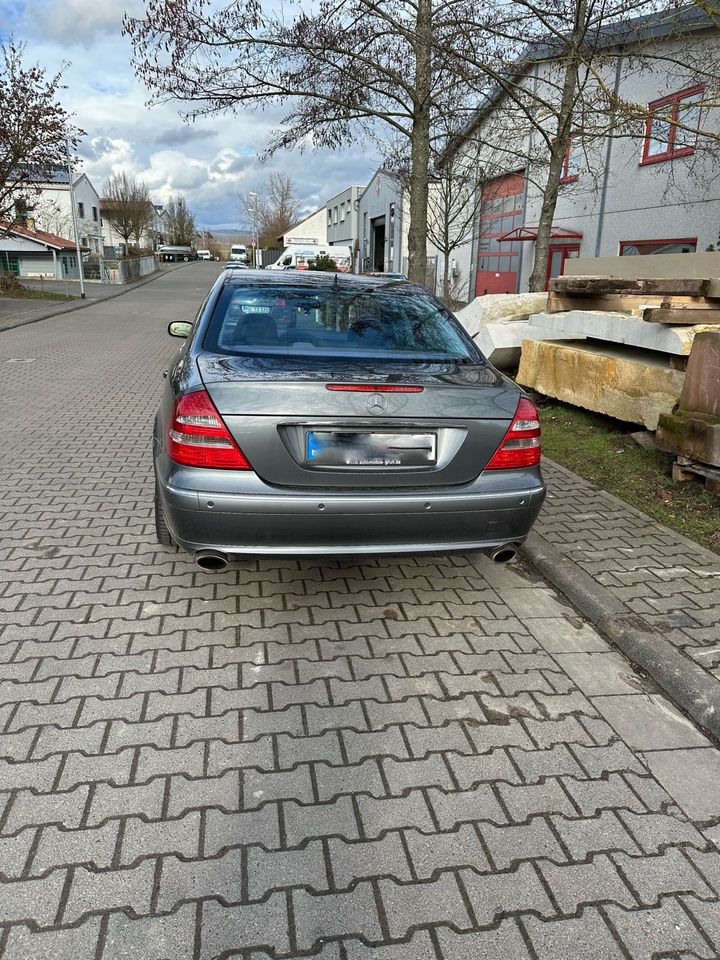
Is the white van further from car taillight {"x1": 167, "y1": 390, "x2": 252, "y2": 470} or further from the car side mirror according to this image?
car taillight {"x1": 167, "y1": 390, "x2": 252, "y2": 470}

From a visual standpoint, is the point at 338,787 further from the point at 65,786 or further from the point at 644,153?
the point at 644,153

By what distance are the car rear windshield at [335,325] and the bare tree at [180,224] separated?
4452 inches

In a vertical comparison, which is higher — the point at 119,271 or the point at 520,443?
the point at 520,443

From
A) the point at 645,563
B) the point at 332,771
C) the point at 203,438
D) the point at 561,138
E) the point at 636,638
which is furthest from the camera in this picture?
the point at 561,138

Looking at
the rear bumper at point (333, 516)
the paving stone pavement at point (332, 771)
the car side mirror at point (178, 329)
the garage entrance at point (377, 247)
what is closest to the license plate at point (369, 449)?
the rear bumper at point (333, 516)

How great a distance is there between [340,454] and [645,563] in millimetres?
2174

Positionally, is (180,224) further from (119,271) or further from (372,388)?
(372,388)

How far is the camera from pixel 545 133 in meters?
10.5

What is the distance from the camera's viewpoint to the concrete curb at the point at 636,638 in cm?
299

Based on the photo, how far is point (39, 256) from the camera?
2203 inches

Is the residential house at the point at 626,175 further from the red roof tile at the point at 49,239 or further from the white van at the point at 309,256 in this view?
the red roof tile at the point at 49,239

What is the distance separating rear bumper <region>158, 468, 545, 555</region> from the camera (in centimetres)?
314

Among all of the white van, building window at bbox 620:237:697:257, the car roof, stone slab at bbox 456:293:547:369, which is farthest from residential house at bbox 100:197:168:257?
the car roof

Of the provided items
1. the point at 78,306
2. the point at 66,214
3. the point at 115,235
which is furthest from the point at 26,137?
the point at 115,235
